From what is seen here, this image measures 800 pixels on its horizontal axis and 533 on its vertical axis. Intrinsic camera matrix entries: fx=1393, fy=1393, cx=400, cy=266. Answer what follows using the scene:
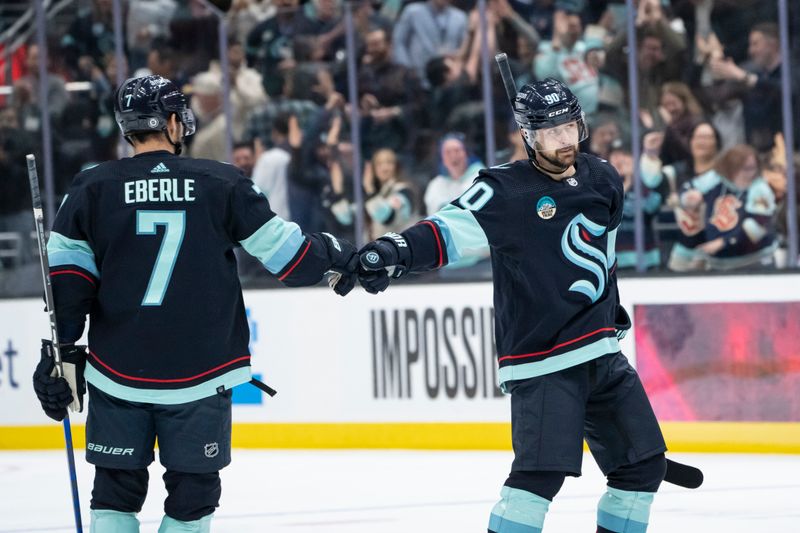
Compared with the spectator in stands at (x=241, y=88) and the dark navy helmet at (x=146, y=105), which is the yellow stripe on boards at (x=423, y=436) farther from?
the dark navy helmet at (x=146, y=105)

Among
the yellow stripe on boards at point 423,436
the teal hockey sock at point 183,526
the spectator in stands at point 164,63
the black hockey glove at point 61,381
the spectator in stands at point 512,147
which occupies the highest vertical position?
the spectator in stands at point 164,63

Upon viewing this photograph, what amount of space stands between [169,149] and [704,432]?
3.58 m

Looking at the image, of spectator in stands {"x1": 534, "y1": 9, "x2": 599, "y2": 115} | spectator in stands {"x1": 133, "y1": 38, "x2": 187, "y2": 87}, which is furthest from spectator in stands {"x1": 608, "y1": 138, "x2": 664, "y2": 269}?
spectator in stands {"x1": 133, "y1": 38, "x2": 187, "y2": 87}

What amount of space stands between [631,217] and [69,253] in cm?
382

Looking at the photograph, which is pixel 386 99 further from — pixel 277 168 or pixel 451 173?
pixel 277 168

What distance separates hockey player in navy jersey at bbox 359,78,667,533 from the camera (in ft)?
11.2

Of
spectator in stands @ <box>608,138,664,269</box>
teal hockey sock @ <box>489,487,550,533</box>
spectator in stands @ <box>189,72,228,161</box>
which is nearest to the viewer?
Result: teal hockey sock @ <box>489,487,550,533</box>

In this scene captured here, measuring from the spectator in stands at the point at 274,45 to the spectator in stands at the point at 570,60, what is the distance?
139cm

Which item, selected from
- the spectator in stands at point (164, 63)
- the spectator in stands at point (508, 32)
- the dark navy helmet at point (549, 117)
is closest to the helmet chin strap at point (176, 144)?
the dark navy helmet at point (549, 117)

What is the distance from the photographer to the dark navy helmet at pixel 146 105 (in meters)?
3.36

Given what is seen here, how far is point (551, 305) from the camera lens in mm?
3459

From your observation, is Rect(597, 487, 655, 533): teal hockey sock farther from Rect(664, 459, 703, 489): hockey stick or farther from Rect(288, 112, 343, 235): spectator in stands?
Rect(288, 112, 343, 235): spectator in stands

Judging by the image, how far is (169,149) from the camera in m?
3.41

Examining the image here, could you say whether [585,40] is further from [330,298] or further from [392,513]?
[392,513]
